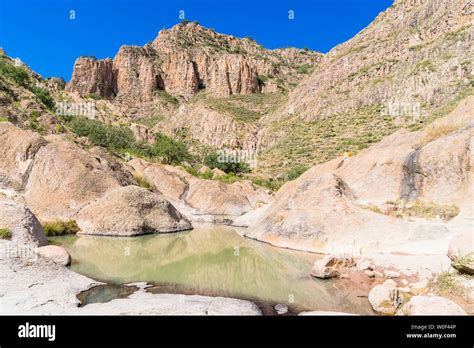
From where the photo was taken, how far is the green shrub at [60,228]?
19970mm

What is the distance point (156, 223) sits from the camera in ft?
77.0

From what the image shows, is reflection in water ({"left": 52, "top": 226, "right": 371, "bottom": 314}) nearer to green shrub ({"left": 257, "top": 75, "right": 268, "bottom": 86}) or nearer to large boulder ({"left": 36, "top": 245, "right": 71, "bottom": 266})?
large boulder ({"left": 36, "top": 245, "right": 71, "bottom": 266})

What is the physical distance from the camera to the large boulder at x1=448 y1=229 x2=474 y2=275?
9141 millimetres

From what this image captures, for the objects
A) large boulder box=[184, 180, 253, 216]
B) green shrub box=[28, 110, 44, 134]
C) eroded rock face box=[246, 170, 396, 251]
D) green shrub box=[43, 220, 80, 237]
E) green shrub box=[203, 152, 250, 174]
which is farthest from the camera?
green shrub box=[203, 152, 250, 174]

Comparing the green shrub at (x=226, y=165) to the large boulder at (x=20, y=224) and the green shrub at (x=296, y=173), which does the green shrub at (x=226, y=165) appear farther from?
the large boulder at (x=20, y=224)

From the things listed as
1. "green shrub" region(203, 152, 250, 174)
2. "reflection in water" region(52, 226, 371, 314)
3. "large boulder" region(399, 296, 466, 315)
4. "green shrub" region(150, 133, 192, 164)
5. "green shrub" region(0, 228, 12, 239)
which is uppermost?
"green shrub" region(150, 133, 192, 164)

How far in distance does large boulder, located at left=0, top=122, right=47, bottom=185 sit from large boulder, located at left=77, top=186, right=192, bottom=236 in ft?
21.1

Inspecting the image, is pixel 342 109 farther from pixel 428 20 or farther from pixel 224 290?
pixel 224 290

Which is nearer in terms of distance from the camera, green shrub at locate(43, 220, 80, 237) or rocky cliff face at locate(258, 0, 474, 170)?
green shrub at locate(43, 220, 80, 237)

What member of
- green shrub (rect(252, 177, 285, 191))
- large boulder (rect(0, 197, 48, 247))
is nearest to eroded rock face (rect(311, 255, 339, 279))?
large boulder (rect(0, 197, 48, 247))

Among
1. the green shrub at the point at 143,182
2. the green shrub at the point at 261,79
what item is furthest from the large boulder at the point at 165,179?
the green shrub at the point at 261,79

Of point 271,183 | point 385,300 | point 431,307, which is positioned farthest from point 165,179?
point 431,307

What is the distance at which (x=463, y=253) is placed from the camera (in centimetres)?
935
